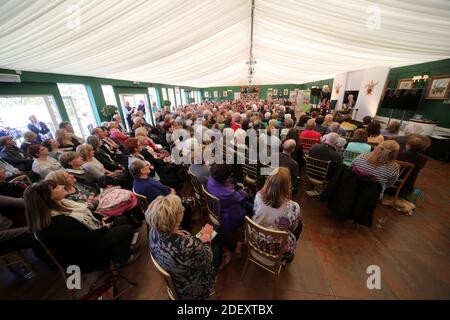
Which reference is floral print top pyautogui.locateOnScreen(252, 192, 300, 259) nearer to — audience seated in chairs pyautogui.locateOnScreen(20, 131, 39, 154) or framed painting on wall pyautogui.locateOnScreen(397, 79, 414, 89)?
audience seated in chairs pyautogui.locateOnScreen(20, 131, 39, 154)

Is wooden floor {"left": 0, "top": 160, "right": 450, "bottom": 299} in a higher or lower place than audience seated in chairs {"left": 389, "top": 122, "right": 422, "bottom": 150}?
lower

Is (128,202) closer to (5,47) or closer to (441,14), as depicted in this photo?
(5,47)

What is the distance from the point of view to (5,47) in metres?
2.33

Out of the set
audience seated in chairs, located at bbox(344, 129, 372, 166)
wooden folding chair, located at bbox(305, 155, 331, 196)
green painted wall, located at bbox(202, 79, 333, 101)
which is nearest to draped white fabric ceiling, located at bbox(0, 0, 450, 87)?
audience seated in chairs, located at bbox(344, 129, 372, 166)

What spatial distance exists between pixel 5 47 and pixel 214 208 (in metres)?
3.66

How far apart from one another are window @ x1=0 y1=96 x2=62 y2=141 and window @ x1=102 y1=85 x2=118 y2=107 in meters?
2.27

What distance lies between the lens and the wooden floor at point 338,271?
1.57 meters

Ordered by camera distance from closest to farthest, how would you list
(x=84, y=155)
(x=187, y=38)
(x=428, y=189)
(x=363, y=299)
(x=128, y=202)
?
(x=363, y=299), (x=128, y=202), (x=84, y=155), (x=428, y=189), (x=187, y=38)

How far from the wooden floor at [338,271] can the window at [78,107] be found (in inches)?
203

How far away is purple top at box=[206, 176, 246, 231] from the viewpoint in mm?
1682

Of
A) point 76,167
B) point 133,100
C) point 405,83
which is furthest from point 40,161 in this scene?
point 405,83

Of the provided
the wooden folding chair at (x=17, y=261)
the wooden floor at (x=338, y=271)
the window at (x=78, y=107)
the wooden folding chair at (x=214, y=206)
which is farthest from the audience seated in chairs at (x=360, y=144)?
the window at (x=78, y=107)

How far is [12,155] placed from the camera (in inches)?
110
